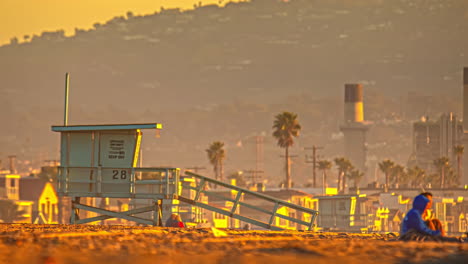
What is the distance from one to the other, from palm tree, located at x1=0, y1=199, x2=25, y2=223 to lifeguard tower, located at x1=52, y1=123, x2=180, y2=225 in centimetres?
10820

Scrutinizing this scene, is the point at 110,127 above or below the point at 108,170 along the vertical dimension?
above

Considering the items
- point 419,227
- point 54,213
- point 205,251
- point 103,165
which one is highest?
point 103,165

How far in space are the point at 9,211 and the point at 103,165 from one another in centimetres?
10883

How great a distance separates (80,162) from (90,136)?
103 cm

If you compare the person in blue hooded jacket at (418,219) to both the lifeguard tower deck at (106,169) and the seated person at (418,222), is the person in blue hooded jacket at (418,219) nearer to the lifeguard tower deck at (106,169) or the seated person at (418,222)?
the seated person at (418,222)

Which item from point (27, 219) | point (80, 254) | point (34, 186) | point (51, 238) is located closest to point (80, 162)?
point (51, 238)

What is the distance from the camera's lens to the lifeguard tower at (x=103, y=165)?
3941 centimetres

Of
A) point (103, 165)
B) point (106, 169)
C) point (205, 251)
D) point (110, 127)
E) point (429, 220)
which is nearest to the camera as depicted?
point (205, 251)

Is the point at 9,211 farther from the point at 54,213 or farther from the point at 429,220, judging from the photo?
the point at 429,220

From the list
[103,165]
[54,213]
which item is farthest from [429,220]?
[54,213]

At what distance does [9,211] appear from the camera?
145250 mm

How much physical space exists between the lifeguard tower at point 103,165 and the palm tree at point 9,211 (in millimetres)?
108204

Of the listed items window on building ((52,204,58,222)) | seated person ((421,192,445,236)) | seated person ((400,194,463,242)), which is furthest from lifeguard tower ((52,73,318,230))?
window on building ((52,204,58,222))

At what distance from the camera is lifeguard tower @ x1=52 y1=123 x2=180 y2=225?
39406mm
